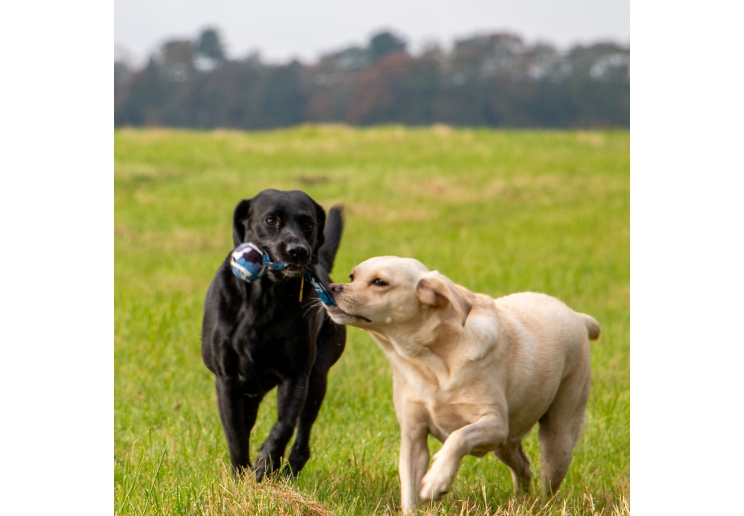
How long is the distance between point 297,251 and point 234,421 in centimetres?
97

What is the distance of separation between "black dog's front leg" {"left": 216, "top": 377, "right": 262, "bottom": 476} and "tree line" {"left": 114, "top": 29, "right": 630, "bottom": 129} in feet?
50.9

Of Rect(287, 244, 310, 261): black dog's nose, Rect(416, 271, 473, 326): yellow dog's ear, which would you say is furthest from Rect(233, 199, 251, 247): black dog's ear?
Rect(416, 271, 473, 326): yellow dog's ear

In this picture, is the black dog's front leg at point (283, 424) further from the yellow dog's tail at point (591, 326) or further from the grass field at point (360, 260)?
the yellow dog's tail at point (591, 326)

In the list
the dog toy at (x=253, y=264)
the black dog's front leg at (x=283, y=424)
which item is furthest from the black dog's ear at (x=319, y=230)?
the black dog's front leg at (x=283, y=424)

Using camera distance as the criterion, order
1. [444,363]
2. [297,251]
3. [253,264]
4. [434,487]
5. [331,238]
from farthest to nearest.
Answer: [331,238] → [253,264] → [297,251] → [444,363] → [434,487]

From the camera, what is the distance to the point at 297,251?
3793 mm

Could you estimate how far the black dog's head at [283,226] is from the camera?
383cm

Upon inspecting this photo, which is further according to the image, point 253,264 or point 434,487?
point 253,264

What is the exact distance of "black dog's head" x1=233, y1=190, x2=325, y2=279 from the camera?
12.6ft

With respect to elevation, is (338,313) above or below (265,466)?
above

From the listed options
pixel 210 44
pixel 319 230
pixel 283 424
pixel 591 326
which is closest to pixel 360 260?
pixel 591 326

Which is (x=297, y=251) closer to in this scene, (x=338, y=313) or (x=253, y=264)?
(x=253, y=264)
